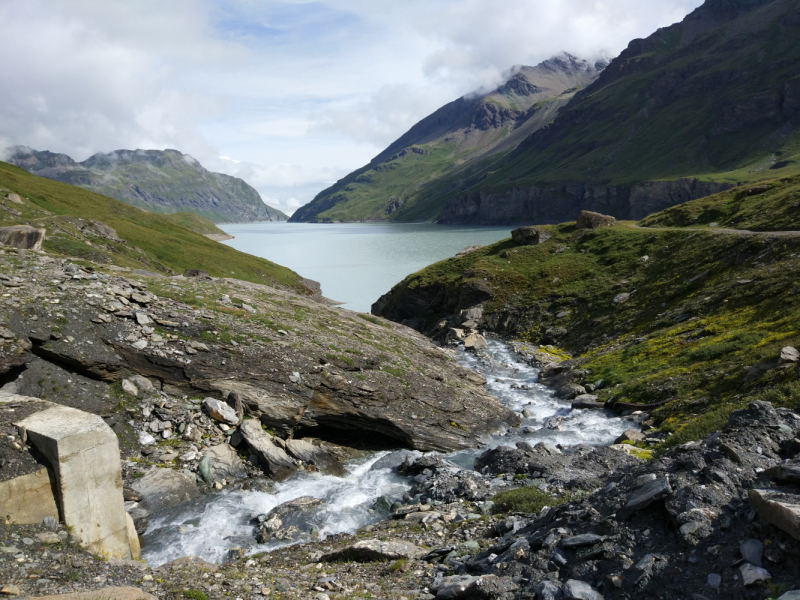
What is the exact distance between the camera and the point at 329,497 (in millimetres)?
19969

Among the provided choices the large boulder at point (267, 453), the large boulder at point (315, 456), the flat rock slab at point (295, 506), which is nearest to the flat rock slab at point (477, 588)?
the flat rock slab at point (295, 506)

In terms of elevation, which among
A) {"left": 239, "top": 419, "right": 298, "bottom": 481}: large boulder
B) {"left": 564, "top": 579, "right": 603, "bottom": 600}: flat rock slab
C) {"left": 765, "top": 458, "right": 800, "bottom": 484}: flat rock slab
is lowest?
{"left": 239, "top": 419, "right": 298, "bottom": 481}: large boulder

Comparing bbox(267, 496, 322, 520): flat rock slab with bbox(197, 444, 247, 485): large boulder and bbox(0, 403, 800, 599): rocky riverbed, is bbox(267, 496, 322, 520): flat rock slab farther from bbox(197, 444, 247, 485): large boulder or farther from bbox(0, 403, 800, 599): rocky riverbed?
bbox(197, 444, 247, 485): large boulder

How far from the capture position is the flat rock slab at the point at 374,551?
13664mm

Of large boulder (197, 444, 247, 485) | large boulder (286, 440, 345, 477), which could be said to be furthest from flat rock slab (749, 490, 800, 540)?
large boulder (197, 444, 247, 485)

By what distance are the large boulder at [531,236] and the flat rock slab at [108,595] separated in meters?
67.3

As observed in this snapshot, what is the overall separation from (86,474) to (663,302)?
45.4 meters

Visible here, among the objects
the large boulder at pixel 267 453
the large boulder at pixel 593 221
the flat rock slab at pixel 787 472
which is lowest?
the large boulder at pixel 267 453

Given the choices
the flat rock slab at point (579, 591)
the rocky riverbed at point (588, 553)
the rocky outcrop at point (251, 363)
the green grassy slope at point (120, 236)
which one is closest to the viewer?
the rocky riverbed at point (588, 553)

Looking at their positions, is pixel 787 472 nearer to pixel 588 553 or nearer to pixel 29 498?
pixel 588 553

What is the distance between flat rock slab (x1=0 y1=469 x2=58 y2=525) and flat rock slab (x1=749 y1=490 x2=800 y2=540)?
15789mm

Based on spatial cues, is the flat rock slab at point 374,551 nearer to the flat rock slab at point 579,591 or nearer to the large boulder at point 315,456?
the flat rock slab at point 579,591

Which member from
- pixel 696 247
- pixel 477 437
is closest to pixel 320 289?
pixel 696 247

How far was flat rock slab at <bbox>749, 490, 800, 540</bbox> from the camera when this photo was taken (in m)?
8.33
